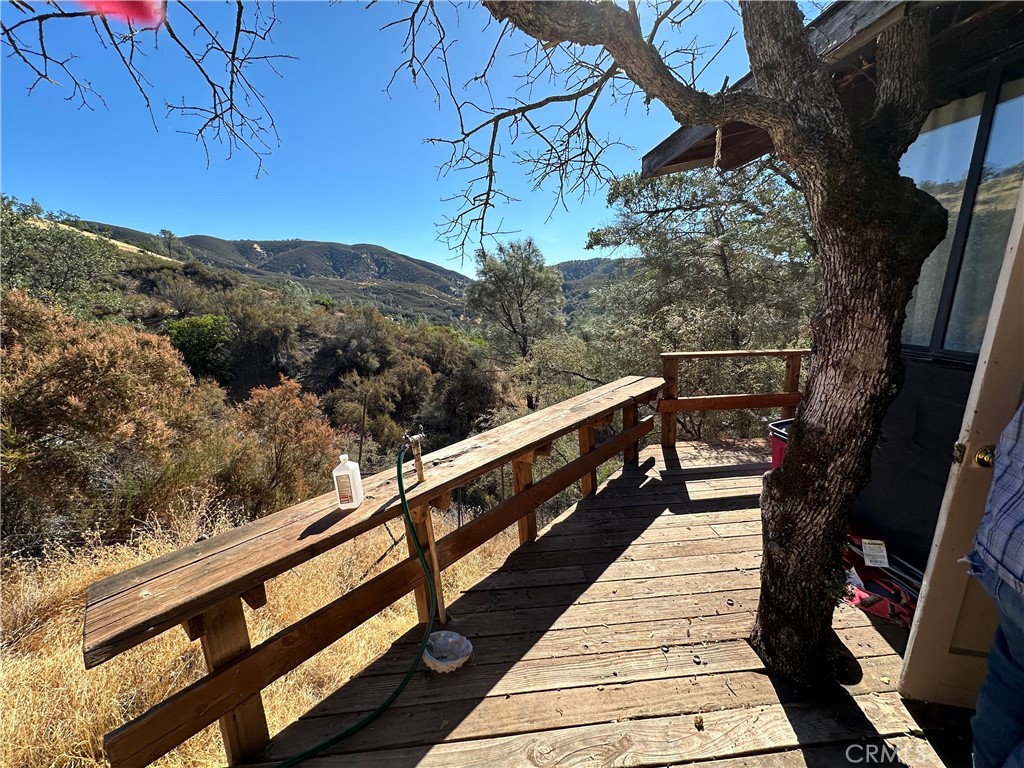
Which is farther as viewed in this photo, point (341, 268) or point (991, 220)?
point (341, 268)

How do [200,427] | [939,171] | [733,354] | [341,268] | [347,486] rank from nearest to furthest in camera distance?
1. [347,486]
2. [939,171]
3. [733,354]
4. [200,427]
5. [341,268]

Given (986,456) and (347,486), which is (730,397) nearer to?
(986,456)

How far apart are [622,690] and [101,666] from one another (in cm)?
268

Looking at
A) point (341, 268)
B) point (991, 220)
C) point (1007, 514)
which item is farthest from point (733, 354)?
point (341, 268)

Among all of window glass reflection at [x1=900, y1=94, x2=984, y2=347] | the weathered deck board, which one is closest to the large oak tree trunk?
the weathered deck board

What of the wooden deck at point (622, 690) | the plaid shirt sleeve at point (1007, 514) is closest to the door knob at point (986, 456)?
the plaid shirt sleeve at point (1007, 514)

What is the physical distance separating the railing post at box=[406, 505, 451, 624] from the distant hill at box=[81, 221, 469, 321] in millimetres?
37472

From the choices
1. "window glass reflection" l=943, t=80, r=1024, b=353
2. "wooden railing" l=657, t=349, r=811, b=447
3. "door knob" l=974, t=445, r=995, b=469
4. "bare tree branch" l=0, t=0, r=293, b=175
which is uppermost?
"bare tree branch" l=0, t=0, r=293, b=175

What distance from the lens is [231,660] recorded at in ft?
4.00

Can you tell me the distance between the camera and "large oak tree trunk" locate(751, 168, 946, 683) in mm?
1271

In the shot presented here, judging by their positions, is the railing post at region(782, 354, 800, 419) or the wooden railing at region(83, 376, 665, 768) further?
the railing post at region(782, 354, 800, 419)

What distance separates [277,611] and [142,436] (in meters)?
3.27

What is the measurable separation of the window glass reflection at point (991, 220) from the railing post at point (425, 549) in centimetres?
279

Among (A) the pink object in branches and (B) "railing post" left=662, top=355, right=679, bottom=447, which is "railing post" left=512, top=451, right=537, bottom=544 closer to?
(B) "railing post" left=662, top=355, right=679, bottom=447
